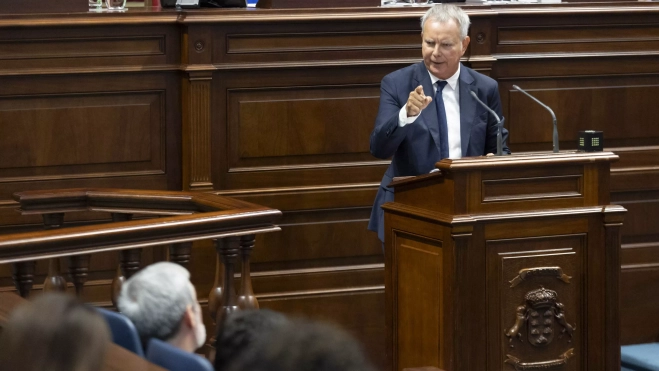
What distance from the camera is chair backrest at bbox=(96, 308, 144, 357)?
2785mm

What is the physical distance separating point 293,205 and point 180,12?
111 centimetres

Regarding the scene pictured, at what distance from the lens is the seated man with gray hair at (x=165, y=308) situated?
278 centimetres

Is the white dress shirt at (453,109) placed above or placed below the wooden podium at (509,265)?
above

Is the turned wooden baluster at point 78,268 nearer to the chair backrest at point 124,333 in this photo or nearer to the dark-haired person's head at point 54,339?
the chair backrest at point 124,333

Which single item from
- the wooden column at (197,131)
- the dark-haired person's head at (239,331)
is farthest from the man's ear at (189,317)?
the wooden column at (197,131)

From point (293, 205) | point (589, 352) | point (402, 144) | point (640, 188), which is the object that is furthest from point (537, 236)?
point (640, 188)

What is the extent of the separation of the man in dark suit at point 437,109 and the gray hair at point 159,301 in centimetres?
187

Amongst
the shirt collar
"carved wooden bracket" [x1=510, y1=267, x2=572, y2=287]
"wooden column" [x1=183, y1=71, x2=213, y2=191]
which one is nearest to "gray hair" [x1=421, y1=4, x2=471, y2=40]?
the shirt collar

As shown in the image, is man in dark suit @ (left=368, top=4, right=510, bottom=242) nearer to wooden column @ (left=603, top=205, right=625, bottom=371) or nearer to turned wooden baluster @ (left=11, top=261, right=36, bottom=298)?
wooden column @ (left=603, top=205, right=625, bottom=371)

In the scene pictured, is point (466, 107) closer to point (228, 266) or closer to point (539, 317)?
point (539, 317)

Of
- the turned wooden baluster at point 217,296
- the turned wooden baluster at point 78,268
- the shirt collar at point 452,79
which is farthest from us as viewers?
the shirt collar at point 452,79

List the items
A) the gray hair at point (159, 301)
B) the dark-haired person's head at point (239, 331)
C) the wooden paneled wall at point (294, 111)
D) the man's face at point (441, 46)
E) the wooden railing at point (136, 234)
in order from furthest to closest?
the wooden paneled wall at point (294, 111), the man's face at point (441, 46), the wooden railing at point (136, 234), the gray hair at point (159, 301), the dark-haired person's head at point (239, 331)

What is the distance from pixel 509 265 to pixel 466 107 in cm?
87

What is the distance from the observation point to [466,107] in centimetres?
469
